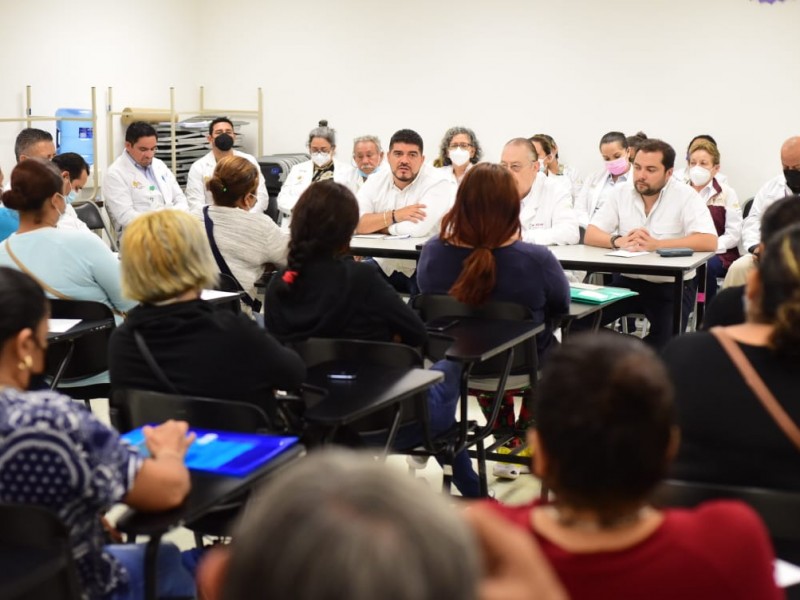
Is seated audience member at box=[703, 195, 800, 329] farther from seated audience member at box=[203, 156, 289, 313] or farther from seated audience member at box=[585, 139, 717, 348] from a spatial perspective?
seated audience member at box=[203, 156, 289, 313]

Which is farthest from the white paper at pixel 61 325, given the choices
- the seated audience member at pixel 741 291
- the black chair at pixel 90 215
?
the black chair at pixel 90 215

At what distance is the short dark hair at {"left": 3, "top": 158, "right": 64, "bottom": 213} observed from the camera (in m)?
3.45

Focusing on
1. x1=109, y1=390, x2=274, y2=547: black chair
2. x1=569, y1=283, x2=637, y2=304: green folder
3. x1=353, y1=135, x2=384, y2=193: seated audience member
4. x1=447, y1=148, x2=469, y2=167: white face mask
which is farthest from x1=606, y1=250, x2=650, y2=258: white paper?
x1=109, y1=390, x2=274, y2=547: black chair

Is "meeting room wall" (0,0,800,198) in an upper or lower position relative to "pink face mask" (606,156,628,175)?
upper

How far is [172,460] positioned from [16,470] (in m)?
0.29

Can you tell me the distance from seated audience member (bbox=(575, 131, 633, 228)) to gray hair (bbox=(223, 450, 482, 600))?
6.31 meters

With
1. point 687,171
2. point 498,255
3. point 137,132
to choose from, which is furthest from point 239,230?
point 687,171

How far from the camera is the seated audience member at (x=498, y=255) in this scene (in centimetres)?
343

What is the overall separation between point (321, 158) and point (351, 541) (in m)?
6.95

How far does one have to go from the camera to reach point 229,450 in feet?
6.48

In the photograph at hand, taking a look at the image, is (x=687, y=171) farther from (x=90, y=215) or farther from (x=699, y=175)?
(x=90, y=215)

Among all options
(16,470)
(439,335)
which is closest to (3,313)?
(16,470)

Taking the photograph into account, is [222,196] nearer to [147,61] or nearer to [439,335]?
[439,335]

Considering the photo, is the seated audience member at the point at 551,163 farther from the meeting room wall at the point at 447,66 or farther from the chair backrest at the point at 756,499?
the chair backrest at the point at 756,499
